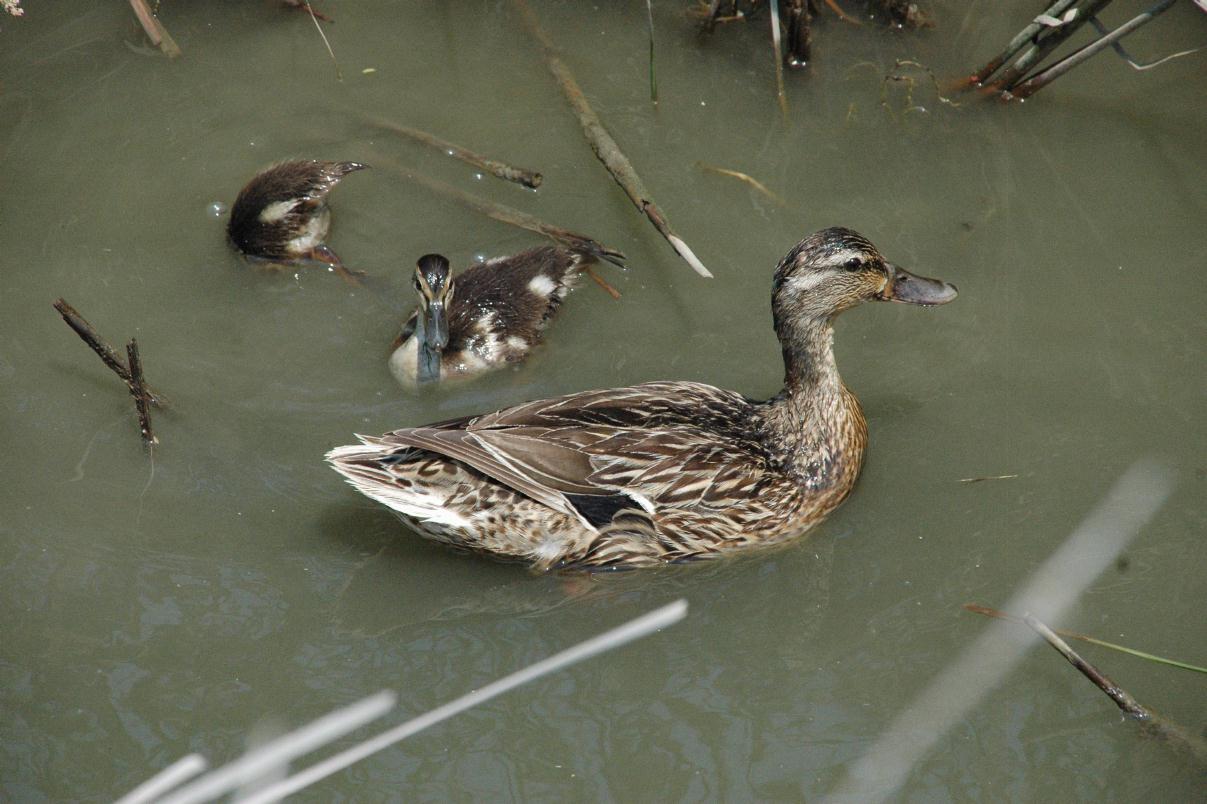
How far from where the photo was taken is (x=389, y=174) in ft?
15.7

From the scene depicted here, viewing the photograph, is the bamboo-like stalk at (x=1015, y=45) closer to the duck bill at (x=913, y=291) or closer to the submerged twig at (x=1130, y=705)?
the duck bill at (x=913, y=291)

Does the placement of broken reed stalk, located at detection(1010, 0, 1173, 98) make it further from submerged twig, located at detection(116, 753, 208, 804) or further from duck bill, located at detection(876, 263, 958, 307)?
submerged twig, located at detection(116, 753, 208, 804)

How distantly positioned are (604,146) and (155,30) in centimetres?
200

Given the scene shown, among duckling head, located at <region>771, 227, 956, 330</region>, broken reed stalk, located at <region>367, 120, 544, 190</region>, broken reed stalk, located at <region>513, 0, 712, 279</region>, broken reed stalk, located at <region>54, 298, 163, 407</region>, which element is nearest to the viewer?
duckling head, located at <region>771, 227, 956, 330</region>

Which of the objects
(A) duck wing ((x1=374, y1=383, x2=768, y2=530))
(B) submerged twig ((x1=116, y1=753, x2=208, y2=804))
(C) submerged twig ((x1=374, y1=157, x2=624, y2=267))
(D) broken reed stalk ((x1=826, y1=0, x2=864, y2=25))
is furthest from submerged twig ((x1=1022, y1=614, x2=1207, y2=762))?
(D) broken reed stalk ((x1=826, y1=0, x2=864, y2=25))

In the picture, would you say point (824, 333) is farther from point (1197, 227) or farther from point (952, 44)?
point (952, 44)

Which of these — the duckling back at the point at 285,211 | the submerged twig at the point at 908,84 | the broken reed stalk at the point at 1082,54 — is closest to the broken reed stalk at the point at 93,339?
the duckling back at the point at 285,211

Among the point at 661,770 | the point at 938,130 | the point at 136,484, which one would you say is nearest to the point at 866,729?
the point at 661,770

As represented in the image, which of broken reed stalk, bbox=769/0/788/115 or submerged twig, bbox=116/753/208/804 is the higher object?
broken reed stalk, bbox=769/0/788/115

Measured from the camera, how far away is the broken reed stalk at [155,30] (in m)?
4.97

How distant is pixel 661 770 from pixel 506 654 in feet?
1.80

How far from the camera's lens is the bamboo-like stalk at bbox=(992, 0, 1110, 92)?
14.5 ft

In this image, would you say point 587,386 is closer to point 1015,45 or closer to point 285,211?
point 285,211

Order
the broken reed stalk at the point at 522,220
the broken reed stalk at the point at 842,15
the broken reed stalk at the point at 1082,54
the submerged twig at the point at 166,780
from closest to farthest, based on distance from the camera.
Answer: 1. the submerged twig at the point at 166,780
2. the broken reed stalk at the point at 1082,54
3. the broken reed stalk at the point at 522,220
4. the broken reed stalk at the point at 842,15
